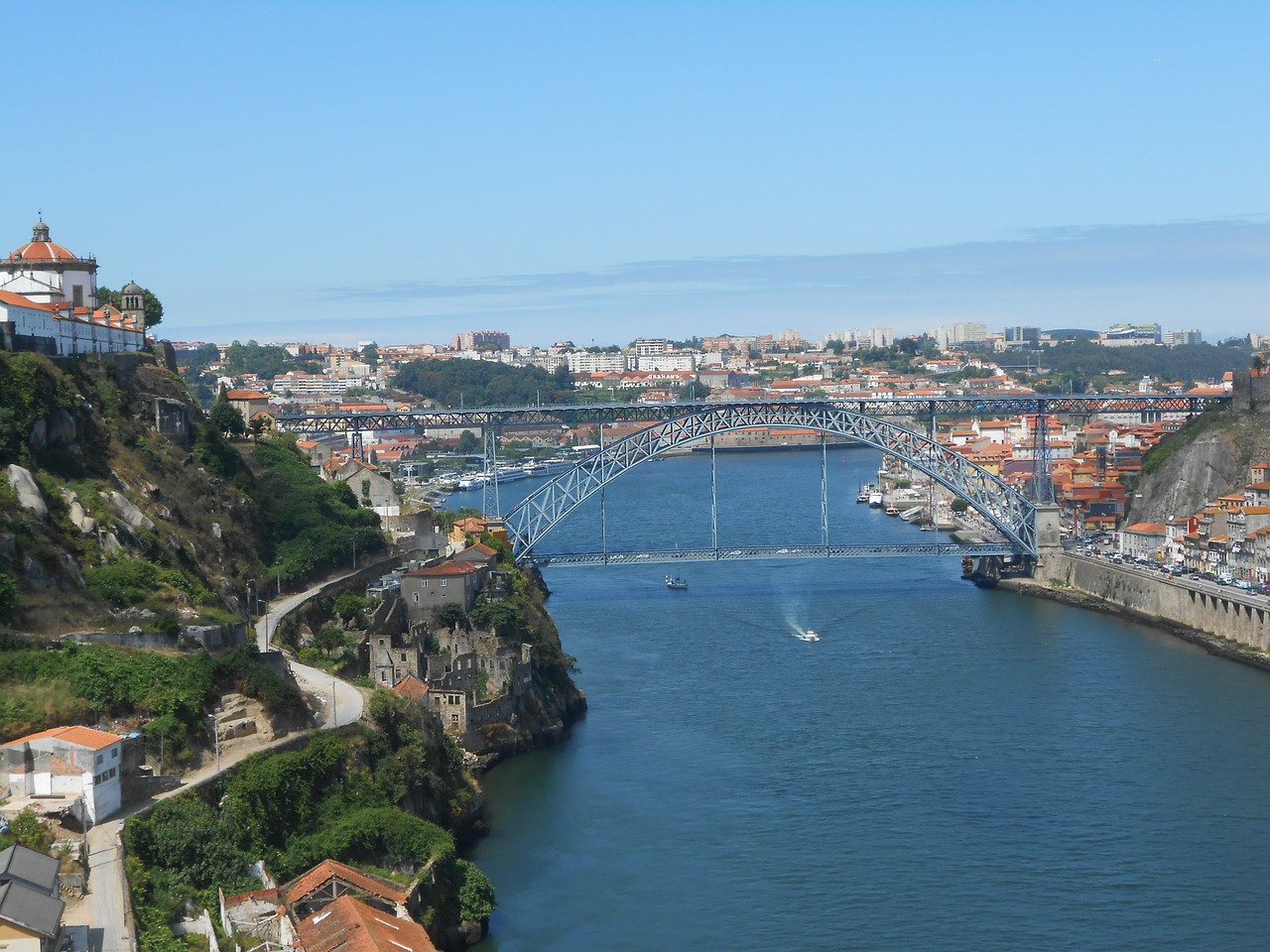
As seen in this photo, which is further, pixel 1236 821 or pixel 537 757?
pixel 537 757

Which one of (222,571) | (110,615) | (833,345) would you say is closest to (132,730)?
(110,615)

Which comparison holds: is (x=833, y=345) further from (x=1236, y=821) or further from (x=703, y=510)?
(x=1236, y=821)

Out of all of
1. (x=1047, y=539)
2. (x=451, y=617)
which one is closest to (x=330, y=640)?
(x=451, y=617)

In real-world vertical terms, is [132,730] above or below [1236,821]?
above

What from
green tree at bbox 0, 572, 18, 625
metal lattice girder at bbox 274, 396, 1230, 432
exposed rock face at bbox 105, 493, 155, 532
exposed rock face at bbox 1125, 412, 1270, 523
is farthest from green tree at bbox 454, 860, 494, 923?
exposed rock face at bbox 1125, 412, 1270, 523

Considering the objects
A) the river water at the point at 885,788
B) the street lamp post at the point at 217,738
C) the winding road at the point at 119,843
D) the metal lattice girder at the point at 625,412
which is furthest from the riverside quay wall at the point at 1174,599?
the street lamp post at the point at 217,738

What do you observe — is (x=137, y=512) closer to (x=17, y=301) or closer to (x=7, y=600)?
(x=17, y=301)
